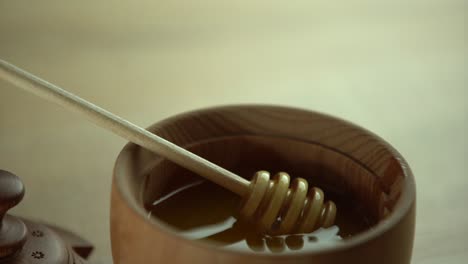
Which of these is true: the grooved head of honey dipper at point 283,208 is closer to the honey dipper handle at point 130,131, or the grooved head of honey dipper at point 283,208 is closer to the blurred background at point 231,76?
A: the honey dipper handle at point 130,131

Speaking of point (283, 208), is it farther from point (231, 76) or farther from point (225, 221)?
point (231, 76)

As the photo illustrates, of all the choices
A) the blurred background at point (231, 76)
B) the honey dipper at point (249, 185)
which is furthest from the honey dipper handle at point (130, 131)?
the blurred background at point (231, 76)

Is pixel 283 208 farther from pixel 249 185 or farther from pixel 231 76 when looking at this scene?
pixel 231 76

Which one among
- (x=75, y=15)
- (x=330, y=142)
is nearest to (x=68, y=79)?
(x=75, y=15)

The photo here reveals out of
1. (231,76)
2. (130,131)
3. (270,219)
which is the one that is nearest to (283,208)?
(270,219)

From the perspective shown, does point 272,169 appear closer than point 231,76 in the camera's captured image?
Yes

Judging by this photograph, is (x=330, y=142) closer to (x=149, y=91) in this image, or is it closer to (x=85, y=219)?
(x=85, y=219)
